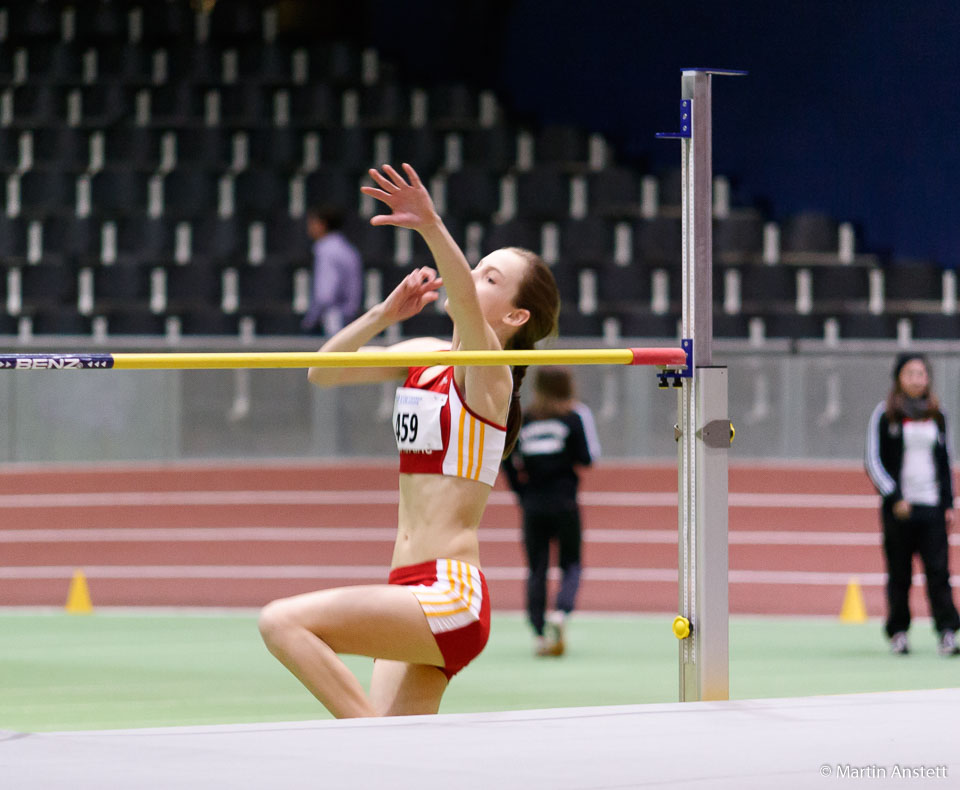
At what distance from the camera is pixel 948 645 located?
9625 millimetres

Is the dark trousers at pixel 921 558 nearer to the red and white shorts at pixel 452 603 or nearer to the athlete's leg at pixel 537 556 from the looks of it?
the athlete's leg at pixel 537 556

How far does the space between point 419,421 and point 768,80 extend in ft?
41.5

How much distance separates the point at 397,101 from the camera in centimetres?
1636

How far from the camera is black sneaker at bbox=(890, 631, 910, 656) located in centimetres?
962

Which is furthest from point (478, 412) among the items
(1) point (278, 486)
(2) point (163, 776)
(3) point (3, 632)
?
(1) point (278, 486)

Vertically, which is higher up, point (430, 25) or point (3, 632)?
point (430, 25)

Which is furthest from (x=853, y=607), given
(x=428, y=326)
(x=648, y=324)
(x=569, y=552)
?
(x=428, y=326)

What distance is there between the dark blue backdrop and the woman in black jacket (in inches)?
225

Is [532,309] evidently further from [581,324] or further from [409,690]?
[581,324]

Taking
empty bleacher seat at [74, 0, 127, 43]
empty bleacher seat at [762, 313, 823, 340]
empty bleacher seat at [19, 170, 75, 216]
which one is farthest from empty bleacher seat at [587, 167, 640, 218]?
empty bleacher seat at [74, 0, 127, 43]

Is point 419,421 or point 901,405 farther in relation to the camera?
point 901,405

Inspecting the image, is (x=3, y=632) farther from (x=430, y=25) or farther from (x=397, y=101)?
(x=430, y=25)

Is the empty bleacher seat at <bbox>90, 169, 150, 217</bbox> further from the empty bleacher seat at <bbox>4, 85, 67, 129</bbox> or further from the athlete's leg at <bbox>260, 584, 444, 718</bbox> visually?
the athlete's leg at <bbox>260, 584, 444, 718</bbox>

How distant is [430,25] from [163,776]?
1547cm
